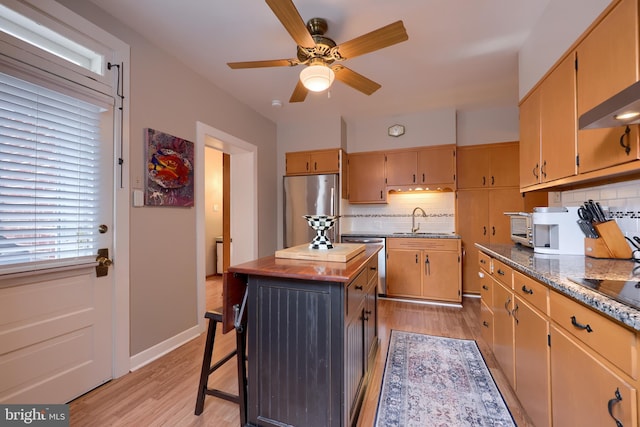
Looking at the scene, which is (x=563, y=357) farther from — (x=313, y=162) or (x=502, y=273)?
(x=313, y=162)

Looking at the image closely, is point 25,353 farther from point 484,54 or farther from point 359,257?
point 484,54

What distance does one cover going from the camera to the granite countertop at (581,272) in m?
0.80

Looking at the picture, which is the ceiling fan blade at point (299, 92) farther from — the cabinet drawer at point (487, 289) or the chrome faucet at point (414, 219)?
the chrome faucet at point (414, 219)

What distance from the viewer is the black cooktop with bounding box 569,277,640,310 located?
33.2 inches

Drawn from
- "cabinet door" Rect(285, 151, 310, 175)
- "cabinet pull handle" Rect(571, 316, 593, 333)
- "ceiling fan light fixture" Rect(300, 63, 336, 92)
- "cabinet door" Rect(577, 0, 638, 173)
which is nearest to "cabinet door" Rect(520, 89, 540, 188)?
"cabinet door" Rect(577, 0, 638, 173)

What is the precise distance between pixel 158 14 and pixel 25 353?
2430mm

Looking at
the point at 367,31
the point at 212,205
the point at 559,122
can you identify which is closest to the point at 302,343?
the point at 559,122

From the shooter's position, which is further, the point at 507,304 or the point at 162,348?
the point at 162,348

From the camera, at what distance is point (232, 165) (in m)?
3.90

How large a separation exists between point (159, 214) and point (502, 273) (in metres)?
2.82

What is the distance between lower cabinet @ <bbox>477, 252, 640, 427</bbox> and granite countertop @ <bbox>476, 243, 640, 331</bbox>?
2.3 inches

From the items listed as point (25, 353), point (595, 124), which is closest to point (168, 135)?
point (25, 353)

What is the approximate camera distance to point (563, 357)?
1142 millimetres

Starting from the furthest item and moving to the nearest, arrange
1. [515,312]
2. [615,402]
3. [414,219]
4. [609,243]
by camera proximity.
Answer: [414,219] < [515,312] < [609,243] < [615,402]
